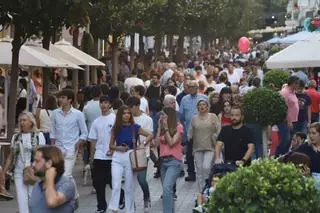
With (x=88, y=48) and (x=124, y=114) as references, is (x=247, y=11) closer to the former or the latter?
(x=88, y=48)

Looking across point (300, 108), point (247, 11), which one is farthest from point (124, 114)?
point (247, 11)

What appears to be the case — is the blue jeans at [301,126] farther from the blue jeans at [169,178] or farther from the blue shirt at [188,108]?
the blue jeans at [169,178]

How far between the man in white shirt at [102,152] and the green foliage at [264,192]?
6.06 m

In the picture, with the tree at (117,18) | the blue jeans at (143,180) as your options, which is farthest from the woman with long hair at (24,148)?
the tree at (117,18)

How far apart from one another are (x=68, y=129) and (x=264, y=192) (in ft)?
22.8

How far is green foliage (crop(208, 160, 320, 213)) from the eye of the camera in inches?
312

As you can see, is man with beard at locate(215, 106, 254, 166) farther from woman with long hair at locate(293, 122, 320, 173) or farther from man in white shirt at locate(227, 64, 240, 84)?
man in white shirt at locate(227, 64, 240, 84)

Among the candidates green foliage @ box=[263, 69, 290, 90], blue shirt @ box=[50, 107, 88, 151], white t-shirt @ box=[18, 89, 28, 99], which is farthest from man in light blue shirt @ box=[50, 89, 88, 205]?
green foliage @ box=[263, 69, 290, 90]

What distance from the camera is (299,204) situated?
8.04m

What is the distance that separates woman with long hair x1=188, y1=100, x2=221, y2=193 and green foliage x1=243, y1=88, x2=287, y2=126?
1.86 meters

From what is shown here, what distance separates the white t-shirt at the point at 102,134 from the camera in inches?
556

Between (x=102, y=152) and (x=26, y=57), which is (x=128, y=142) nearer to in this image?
(x=102, y=152)

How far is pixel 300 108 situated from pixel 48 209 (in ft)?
37.6

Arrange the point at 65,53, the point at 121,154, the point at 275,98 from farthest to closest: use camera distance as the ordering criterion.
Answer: the point at 65,53 → the point at 275,98 → the point at 121,154
